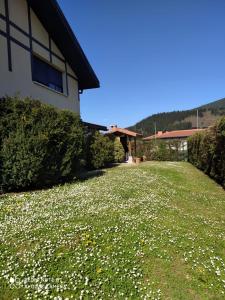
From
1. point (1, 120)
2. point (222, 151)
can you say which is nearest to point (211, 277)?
point (1, 120)

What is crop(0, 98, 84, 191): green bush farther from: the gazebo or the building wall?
the gazebo

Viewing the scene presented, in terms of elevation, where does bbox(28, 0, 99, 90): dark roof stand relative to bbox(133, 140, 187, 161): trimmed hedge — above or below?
above

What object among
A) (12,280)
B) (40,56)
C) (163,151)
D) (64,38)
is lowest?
(12,280)

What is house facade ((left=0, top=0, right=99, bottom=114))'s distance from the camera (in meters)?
10.5

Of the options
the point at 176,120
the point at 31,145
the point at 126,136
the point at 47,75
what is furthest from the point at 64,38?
the point at 176,120

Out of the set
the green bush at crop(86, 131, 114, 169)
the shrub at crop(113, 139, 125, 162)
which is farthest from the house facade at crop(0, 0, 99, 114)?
the shrub at crop(113, 139, 125, 162)

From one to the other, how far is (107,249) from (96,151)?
11354mm

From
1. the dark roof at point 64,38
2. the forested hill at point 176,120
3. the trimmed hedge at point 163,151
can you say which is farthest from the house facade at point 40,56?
the forested hill at point 176,120

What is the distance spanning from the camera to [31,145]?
26.1 ft

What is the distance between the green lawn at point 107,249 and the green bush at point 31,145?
0.88m

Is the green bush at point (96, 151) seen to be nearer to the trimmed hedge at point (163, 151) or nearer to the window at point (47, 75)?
the window at point (47, 75)

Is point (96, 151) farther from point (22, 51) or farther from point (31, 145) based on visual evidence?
point (31, 145)

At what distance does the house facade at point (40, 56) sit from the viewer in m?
10.5

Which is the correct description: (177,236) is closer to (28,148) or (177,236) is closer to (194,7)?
(28,148)
